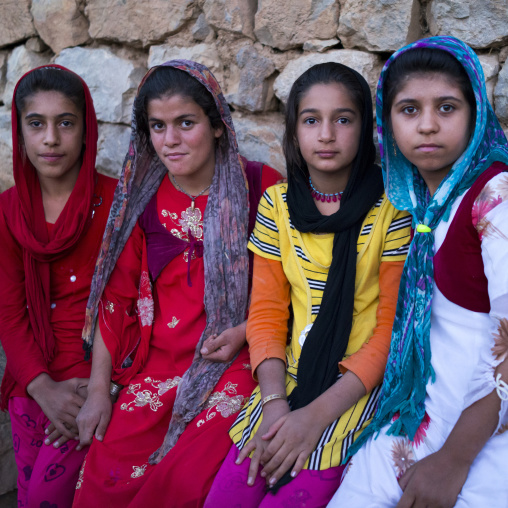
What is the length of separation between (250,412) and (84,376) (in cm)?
87

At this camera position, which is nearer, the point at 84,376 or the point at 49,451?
the point at 49,451

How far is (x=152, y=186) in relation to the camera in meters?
2.46

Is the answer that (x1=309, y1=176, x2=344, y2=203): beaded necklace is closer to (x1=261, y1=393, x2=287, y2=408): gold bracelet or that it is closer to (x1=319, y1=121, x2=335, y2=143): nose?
(x1=319, y1=121, x2=335, y2=143): nose

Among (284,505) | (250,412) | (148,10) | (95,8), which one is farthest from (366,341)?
(95,8)

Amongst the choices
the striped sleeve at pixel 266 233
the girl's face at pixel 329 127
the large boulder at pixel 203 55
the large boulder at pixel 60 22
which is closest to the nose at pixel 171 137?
the striped sleeve at pixel 266 233

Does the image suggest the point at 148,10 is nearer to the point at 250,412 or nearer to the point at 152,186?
the point at 152,186

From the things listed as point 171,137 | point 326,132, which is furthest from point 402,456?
point 171,137

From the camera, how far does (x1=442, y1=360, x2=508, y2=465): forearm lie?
4.80ft

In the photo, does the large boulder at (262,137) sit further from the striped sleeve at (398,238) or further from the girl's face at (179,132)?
the striped sleeve at (398,238)

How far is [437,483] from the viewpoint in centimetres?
146

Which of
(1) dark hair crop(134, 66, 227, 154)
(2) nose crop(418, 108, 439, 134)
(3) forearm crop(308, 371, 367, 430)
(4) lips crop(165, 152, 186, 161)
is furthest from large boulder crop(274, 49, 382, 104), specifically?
(3) forearm crop(308, 371, 367, 430)

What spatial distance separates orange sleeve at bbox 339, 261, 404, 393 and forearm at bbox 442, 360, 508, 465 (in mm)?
381

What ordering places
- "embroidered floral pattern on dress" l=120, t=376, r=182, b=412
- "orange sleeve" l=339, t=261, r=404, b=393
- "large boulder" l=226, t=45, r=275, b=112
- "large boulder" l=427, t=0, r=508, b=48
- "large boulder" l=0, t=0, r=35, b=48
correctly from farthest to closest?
"large boulder" l=0, t=0, r=35, b=48
"large boulder" l=226, t=45, r=275, b=112
"embroidered floral pattern on dress" l=120, t=376, r=182, b=412
"large boulder" l=427, t=0, r=508, b=48
"orange sleeve" l=339, t=261, r=404, b=393

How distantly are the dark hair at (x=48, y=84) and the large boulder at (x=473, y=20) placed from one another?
150cm
